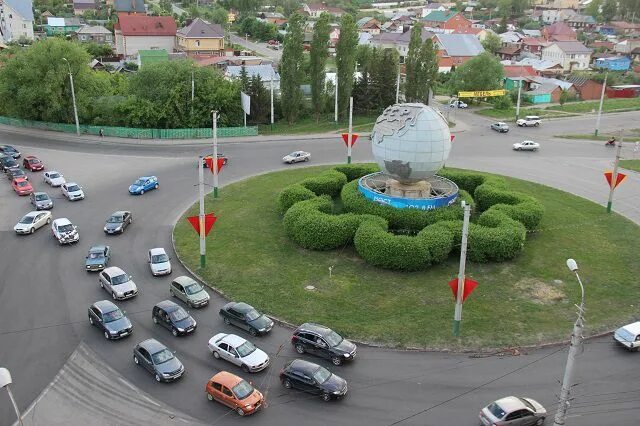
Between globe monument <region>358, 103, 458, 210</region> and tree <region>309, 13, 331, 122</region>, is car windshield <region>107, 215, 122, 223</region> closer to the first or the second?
globe monument <region>358, 103, 458, 210</region>

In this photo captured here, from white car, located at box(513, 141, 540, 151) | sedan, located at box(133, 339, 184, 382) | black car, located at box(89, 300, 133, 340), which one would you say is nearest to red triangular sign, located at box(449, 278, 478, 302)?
sedan, located at box(133, 339, 184, 382)

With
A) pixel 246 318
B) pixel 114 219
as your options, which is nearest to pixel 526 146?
pixel 114 219

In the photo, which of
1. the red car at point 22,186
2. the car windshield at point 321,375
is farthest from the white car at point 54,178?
the car windshield at point 321,375

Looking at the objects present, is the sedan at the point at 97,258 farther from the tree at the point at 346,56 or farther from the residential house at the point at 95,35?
the residential house at the point at 95,35

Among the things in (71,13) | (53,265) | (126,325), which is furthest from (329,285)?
(71,13)

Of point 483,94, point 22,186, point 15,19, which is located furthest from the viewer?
point 15,19

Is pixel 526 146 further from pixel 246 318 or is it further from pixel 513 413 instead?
pixel 513 413

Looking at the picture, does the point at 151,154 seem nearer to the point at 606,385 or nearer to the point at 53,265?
A: the point at 53,265
